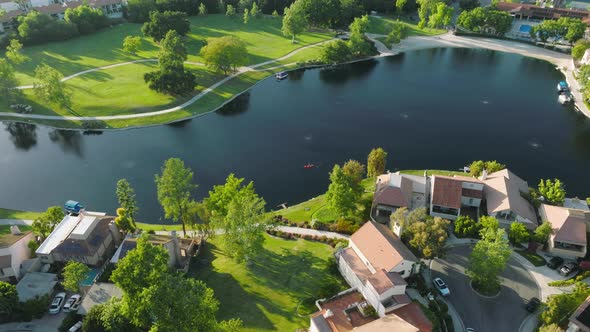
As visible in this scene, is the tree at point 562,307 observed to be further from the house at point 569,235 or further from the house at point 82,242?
the house at point 82,242

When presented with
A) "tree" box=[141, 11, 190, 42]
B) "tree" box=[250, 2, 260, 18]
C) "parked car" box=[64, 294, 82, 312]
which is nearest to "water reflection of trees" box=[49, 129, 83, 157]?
"parked car" box=[64, 294, 82, 312]

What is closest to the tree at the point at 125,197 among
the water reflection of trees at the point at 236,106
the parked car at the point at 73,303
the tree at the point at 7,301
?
the parked car at the point at 73,303

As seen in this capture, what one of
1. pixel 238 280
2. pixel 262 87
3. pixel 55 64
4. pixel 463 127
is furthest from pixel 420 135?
pixel 55 64

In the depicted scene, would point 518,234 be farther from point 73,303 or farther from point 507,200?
point 73,303

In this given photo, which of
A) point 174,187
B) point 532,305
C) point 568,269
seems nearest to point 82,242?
point 174,187

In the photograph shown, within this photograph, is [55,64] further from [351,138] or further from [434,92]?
[434,92]
